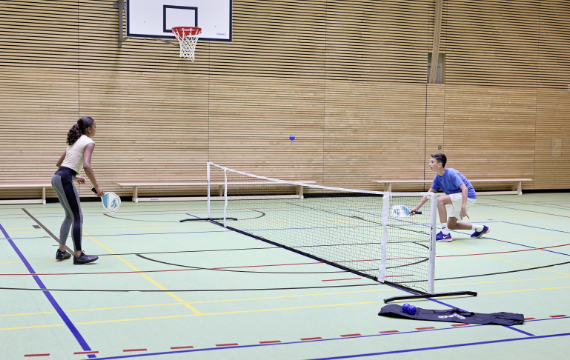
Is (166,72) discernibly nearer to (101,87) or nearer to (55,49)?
(101,87)

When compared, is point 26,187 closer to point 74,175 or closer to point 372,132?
point 74,175

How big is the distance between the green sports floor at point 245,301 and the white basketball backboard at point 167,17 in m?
5.98

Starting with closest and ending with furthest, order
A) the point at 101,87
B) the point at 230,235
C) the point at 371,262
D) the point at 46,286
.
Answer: the point at 46,286 < the point at 371,262 < the point at 230,235 < the point at 101,87

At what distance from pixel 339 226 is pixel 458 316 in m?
6.34

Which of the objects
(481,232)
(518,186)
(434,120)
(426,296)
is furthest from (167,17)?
(518,186)

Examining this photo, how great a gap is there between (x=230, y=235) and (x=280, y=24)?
8.74m

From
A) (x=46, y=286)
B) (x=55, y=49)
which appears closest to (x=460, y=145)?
(x=55, y=49)

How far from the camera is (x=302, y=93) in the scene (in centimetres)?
1733

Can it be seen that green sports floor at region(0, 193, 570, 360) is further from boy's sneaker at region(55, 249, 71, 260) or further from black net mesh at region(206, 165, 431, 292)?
black net mesh at region(206, 165, 431, 292)

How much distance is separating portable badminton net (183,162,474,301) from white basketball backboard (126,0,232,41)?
3988 millimetres

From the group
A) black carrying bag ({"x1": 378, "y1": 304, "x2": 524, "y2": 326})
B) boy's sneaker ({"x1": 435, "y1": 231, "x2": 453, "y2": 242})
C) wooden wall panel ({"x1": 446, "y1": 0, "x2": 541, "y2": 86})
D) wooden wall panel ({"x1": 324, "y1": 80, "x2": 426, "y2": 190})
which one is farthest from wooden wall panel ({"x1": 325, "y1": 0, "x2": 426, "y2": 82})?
black carrying bag ({"x1": 378, "y1": 304, "x2": 524, "y2": 326})

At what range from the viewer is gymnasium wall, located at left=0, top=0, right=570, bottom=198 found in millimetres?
15078

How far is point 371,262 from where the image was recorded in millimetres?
8047

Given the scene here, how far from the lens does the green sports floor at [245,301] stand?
4.56 meters
